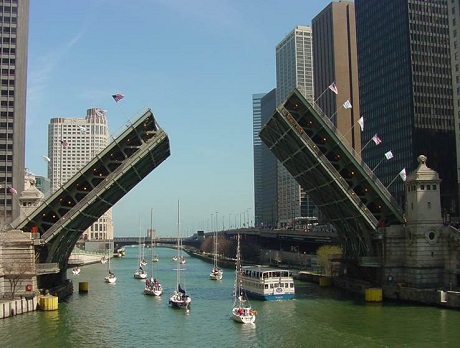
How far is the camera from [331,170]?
52656 millimetres

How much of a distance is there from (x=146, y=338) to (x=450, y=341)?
1860 centimetres

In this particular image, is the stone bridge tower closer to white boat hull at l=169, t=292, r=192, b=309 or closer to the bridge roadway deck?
the bridge roadway deck

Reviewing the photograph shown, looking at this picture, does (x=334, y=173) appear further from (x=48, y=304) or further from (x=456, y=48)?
(x=456, y=48)

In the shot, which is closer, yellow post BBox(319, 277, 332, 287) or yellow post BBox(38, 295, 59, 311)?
yellow post BBox(38, 295, 59, 311)

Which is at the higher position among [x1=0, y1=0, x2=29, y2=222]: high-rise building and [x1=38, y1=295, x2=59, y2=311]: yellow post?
[x1=0, y1=0, x2=29, y2=222]: high-rise building

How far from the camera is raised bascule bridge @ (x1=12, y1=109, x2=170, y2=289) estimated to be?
5188 cm

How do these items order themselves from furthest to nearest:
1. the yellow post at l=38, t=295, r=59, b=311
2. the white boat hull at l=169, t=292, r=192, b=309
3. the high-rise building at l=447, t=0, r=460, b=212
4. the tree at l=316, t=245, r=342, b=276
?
the high-rise building at l=447, t=0, r=460, b=212
the tree at l=316, t=245, r=342, b=276
the white boat hull at l=169, t=292, r=192, b=309
the yellow post at l=38, t=295, r=59, b=311

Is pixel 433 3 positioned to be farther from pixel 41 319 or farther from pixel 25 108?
pixel 41 319

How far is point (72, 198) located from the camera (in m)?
54.8

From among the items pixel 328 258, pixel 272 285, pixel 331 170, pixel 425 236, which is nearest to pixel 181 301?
pixel 272 285

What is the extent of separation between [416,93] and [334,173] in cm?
7952

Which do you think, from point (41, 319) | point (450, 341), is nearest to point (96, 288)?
point (41, 319)

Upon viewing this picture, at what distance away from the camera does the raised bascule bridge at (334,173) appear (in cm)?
5209

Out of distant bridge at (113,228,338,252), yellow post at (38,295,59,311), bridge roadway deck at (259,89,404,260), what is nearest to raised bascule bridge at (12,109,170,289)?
yellow post at (38,295,59,311)
